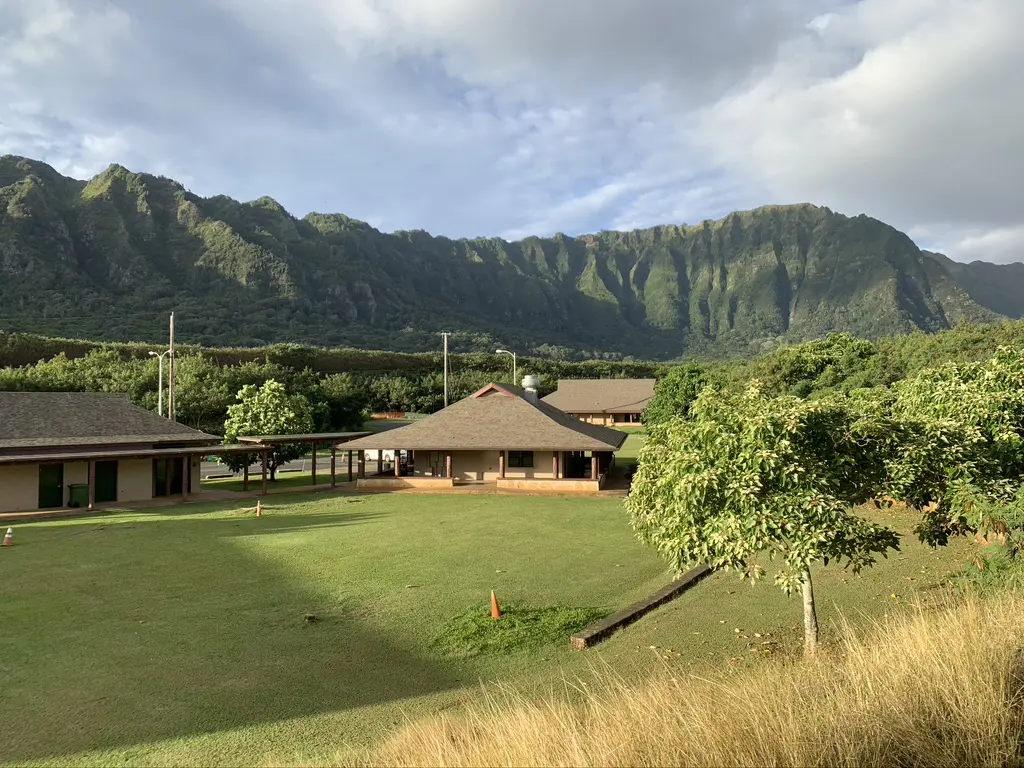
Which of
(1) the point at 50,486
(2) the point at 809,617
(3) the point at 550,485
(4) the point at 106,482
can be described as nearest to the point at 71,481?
(1) the point at 50,486

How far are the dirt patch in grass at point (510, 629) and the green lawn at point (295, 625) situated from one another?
23 cm

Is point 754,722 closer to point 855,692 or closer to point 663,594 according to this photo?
point 855,692

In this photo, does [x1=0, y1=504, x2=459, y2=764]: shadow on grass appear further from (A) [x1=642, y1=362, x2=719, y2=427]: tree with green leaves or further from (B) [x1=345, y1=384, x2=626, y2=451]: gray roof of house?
(A) [x1=642, y1=362, x2=719, y2=427]: tree with green leaves

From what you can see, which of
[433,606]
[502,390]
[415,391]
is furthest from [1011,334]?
[415,391]

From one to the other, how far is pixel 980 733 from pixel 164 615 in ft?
38.7

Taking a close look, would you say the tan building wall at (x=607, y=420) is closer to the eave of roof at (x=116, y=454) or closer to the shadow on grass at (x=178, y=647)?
the eave of roof at (x=116, y=454)

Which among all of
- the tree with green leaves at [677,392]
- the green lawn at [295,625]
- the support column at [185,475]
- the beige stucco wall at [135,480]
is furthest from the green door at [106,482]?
the tree with green leaves at [677,392]

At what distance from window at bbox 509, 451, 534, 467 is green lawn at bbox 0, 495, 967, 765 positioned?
35.9 ft

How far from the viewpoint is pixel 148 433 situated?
91.9ft

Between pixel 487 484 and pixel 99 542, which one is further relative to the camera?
pixel 487 484

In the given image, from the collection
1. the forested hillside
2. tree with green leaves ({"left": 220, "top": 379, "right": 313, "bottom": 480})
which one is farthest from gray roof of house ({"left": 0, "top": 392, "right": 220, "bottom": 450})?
the forested hillside

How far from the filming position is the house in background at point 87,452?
78.0 ft

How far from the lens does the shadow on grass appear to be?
7465 mm

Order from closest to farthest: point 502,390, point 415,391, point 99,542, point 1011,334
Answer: point 99,542, point 1011,334, point 502,390, point 415,391
